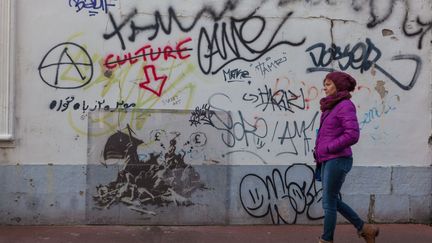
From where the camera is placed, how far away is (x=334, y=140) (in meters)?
4.87

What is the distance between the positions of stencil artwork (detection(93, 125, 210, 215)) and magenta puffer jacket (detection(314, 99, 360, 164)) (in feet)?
5.27

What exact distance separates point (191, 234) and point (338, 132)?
1969 mm

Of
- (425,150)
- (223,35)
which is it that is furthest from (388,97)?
(223,35)

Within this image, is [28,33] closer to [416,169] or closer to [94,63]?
[94,63]

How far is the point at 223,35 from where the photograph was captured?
6.15 meters

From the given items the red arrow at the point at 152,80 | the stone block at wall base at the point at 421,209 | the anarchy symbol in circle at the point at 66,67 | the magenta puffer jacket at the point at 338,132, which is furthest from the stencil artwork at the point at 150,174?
the stone block at wall base at the point at 421,209

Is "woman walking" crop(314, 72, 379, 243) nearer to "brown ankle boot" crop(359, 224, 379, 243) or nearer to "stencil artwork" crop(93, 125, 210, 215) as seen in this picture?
"brown ankle boot" crop(359, 224, 379, 243)

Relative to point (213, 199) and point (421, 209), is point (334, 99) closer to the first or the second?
point (213, 199)

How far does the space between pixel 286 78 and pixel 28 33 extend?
111 inches

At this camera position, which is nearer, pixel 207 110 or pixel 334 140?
pixel 334 140

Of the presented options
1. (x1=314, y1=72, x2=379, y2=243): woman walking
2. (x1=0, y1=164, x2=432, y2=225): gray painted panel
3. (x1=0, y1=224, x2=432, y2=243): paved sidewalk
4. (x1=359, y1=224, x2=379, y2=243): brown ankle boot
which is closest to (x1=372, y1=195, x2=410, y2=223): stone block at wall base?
(x1=0, y1=164, x2=432, y2=225): gray painted panel

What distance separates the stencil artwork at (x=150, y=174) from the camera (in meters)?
6.06

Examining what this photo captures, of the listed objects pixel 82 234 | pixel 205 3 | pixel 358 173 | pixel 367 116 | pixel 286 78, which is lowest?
pixel 82 234

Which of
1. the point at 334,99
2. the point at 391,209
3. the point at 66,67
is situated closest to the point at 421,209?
the point at 391,209
